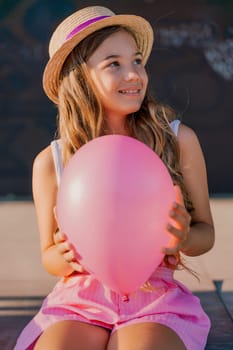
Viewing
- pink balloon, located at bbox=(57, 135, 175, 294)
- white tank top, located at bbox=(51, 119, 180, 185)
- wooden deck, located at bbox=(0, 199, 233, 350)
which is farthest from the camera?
wooden deck, located at bbox=(0, 199, 233, 350)

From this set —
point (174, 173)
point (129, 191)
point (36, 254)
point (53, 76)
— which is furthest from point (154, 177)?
point (36, 254)

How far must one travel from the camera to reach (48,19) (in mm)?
6195

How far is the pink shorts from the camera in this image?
7.47 ft

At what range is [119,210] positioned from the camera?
1.90 metres

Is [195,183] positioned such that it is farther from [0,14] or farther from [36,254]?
[0,14]

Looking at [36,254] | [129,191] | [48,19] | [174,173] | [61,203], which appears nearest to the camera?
[129,191]

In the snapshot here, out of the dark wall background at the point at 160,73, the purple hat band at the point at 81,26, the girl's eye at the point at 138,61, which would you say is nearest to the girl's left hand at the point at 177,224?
the girl's eye at the point at 138,61

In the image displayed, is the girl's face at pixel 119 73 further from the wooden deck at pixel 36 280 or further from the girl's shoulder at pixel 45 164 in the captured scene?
the wooden deck at pixel 36 280

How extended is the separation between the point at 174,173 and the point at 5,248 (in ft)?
7.12

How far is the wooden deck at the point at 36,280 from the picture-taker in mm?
2939

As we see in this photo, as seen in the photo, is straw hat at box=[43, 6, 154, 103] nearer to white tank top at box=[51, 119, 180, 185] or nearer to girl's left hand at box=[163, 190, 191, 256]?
white tank top at box=[51, 119, 180, 185]

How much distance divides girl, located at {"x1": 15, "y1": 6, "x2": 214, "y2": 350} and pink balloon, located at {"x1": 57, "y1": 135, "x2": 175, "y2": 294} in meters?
0.15

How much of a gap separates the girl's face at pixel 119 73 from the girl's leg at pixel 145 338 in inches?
29.4

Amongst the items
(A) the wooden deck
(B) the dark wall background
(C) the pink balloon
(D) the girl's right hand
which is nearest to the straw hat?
(C) the pink balloon
